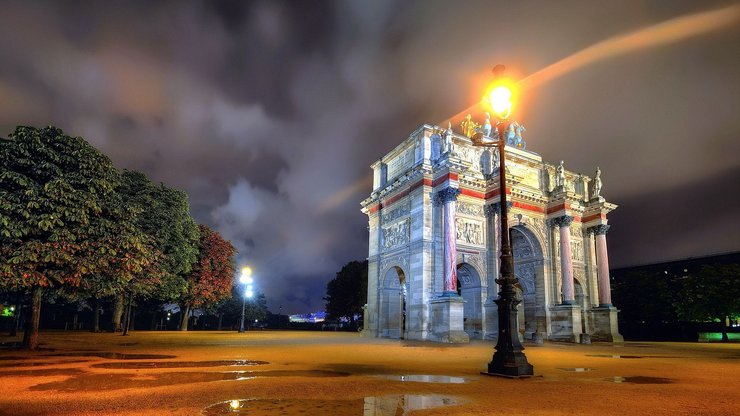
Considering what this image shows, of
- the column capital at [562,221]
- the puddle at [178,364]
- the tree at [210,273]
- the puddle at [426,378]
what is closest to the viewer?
the puddle at [426,378]

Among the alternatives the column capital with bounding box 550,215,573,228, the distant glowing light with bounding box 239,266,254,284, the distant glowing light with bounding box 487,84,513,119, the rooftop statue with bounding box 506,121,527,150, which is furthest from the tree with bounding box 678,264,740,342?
the distant glowing light with bounding box 239,266,254,284

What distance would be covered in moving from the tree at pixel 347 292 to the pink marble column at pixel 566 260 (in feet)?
111

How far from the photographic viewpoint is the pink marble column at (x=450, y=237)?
30438 millimetres

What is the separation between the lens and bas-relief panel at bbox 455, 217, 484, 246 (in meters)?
34.6

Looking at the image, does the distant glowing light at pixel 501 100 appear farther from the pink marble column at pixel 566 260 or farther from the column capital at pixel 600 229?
the column capital at pixel 600 229

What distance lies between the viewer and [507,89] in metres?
11.8

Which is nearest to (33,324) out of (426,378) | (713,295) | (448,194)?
(426,378)

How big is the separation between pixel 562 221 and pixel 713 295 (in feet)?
74.2

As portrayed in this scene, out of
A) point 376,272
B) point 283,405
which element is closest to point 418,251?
point 376,272

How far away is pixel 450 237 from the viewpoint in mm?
31328

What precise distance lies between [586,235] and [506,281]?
115 ft

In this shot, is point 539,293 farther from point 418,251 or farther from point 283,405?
point 283,405

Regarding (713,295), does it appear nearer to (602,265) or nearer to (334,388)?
(602,265)

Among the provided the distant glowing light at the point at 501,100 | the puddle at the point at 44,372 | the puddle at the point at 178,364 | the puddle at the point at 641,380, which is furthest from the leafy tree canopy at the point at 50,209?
the puddle at the point at 641,380
